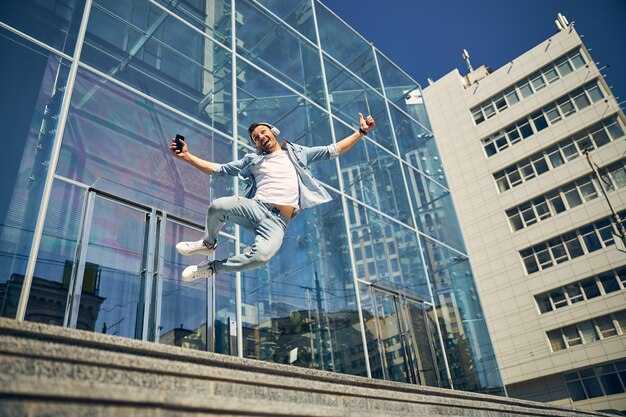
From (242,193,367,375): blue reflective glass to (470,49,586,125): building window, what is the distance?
78.3ft

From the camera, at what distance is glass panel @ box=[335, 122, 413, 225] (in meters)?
10.5

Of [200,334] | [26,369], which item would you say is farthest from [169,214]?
[26,369]

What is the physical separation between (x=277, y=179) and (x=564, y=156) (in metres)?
25.7

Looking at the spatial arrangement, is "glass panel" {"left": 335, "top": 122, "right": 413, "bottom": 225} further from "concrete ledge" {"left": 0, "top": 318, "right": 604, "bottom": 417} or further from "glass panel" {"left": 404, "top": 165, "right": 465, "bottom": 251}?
"concrete ledge" {"left": 0, "top": 318, "right": 604, "bottom": 417}

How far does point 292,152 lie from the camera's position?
16.0ft

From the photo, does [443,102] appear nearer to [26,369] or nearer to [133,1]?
[133,1]

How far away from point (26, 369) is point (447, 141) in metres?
31.8

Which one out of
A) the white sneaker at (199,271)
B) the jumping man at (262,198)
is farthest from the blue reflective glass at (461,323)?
the white sneaker at (199,271)

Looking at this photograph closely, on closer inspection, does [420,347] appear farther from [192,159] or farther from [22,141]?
[22,141]

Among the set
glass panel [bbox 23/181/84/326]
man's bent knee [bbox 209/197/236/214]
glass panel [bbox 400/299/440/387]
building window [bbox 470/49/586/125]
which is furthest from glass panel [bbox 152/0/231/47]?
building window [bbox 470/49/586/125]

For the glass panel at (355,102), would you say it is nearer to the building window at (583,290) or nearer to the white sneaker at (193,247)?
the white sneaker at (193,247)

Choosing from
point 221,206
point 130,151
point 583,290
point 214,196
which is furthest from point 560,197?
point 221,206

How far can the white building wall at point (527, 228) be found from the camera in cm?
2319

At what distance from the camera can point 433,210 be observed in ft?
42.2
